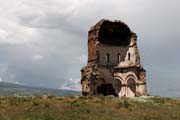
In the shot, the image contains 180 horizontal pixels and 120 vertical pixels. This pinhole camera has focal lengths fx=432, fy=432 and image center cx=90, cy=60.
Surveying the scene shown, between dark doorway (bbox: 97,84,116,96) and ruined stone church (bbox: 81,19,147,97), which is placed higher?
ruined stone church (bbox: 81,19,147,97)

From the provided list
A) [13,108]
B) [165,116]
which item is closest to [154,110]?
[165,116]

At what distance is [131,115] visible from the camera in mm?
37875

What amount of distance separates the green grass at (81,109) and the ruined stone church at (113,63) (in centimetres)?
1695

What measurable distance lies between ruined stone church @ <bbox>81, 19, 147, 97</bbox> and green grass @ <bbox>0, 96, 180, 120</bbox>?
16946 mm

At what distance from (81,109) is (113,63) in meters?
28.2

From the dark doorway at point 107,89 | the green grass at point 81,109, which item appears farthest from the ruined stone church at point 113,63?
the green grass at point 81,109

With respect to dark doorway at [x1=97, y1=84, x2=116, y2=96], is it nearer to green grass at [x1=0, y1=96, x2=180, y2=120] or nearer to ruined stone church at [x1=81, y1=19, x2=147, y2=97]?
ruined stone church at [x1=81, y1=19, x2=147, y2=97]

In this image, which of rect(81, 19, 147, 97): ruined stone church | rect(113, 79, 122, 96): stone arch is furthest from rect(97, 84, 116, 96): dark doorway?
rect(113, 79, 122, 96): stone arch

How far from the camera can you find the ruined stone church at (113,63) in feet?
207

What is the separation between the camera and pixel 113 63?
66.3 metres

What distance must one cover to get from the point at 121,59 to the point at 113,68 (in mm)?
2307

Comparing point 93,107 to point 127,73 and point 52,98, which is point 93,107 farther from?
point 127,73

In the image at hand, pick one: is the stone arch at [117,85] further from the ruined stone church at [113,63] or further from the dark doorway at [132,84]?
the dark doorway at [132,84]

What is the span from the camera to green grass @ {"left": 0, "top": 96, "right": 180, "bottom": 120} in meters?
35.0
